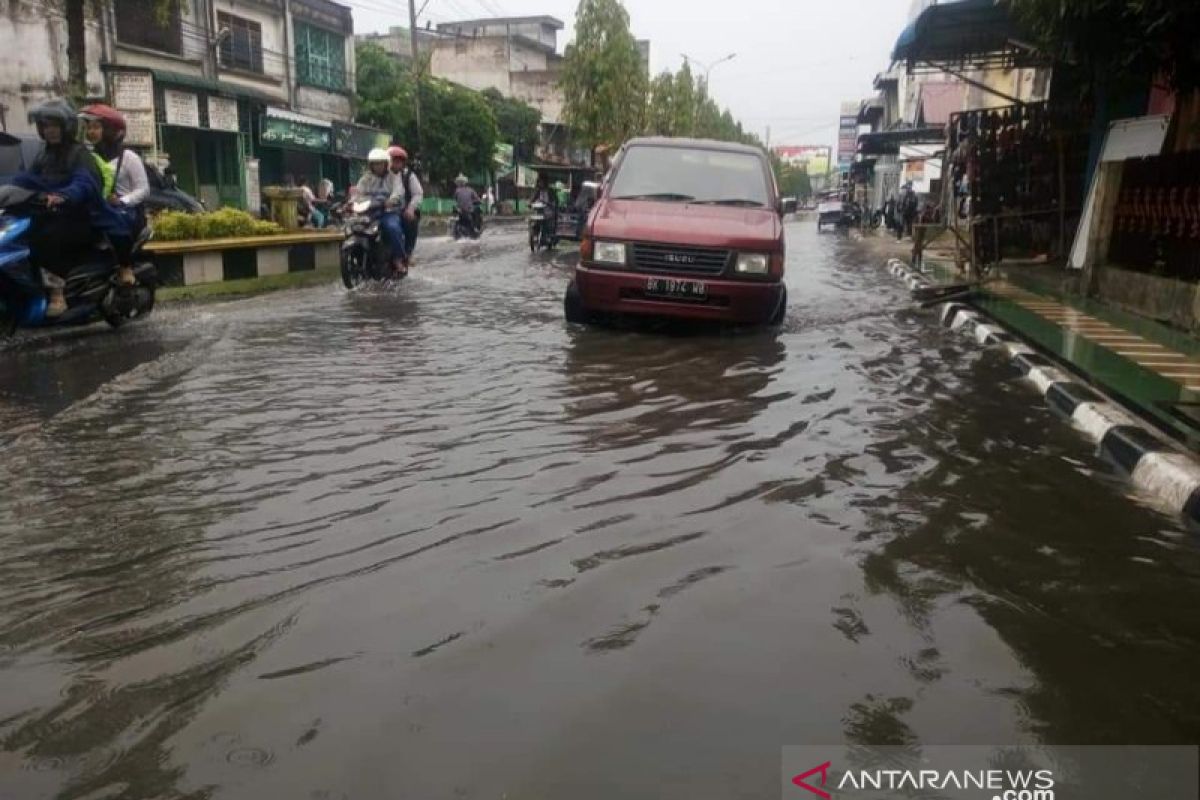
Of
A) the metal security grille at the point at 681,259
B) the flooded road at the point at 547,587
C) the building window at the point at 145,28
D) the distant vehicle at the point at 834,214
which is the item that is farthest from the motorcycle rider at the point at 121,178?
the distant vehicle at the point at 834,214

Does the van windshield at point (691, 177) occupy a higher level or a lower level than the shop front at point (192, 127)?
lower

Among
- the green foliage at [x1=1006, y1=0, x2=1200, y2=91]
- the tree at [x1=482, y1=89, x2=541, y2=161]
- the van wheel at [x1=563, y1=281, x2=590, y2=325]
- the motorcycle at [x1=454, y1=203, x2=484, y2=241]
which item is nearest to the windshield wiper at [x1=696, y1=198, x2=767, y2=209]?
the van wheel at [x1=563, y1=281, x2=590, y2=325]

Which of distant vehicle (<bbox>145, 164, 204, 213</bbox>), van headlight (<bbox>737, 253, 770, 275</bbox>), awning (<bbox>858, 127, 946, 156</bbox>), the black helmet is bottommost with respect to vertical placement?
van headlight (<bbox>737, 253, 770, 275</bbox>)

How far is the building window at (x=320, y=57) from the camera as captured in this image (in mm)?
34281

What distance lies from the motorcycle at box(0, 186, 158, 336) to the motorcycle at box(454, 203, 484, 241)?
15.0 m

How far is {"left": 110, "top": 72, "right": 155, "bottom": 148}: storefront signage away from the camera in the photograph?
2430 cm

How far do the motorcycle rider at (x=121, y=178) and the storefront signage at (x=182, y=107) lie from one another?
66.3 feet

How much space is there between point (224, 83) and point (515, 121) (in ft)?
80.8

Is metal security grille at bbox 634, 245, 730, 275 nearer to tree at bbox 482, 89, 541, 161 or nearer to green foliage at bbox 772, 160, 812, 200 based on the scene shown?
tree at bbox 482, 89, 541, 161

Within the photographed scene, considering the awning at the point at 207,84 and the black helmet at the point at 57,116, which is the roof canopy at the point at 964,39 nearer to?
the black helmet at the point at 57,116

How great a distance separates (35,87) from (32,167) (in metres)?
18.3

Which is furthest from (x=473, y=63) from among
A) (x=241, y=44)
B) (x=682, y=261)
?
(x=682, y=261)

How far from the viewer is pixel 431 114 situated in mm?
42750

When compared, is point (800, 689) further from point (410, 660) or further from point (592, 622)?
point (410, 660)
